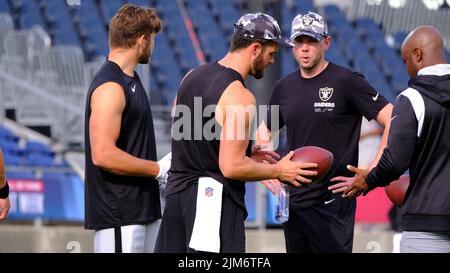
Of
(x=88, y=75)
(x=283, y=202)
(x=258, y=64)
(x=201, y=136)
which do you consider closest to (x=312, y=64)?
(x=283, y=202)

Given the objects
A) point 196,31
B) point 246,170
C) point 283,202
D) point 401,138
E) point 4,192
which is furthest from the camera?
point 196,31

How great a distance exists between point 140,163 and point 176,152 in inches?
9.1

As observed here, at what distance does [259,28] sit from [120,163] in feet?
3.66

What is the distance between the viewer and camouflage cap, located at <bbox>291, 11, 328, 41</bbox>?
677cm

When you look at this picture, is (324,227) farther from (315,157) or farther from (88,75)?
(88,75)

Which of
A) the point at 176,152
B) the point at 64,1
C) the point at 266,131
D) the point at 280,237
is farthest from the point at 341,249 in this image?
the point at 64,1

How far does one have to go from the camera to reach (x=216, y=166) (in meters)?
5.50

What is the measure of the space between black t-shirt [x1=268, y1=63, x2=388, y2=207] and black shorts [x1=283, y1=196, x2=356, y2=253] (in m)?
0.07

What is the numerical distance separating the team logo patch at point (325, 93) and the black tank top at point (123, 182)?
144cm

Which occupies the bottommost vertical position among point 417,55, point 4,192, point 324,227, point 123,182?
point 324,227

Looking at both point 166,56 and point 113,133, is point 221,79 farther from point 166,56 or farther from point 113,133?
point 166,56

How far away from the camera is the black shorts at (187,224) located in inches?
217

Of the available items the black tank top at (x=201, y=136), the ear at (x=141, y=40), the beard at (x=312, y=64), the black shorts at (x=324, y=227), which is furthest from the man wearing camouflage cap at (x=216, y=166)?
the beard at (x=312, y=64)
